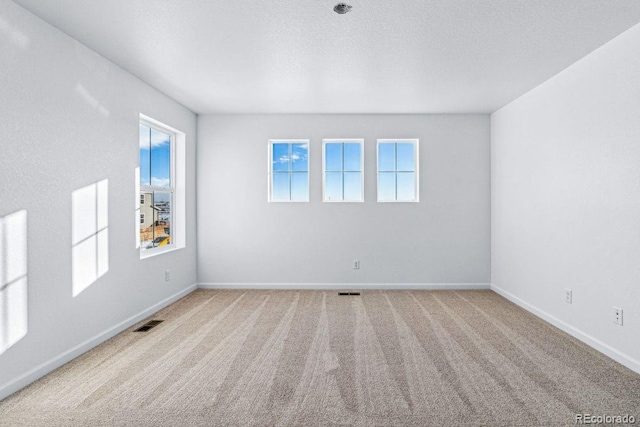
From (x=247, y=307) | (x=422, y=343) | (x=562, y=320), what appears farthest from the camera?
(x=247, y=307)

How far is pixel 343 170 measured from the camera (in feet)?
17.1

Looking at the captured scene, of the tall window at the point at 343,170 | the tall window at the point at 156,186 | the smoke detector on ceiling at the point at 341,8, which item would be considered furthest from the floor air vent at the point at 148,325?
the smoke detector on ceiling at the point at 341,8

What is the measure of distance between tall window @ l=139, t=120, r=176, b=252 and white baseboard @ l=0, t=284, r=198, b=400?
2.50ft

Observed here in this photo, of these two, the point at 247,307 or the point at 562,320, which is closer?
the point at 562,320

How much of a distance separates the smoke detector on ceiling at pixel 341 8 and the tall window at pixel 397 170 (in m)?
2.92

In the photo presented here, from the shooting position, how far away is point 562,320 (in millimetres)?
3404

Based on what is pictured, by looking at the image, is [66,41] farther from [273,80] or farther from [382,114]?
[382,114]

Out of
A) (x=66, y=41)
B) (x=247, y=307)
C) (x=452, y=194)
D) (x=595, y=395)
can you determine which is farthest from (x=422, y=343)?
(x=66, y=41)

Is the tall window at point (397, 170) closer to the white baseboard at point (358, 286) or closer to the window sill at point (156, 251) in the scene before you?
the white baseboard at point (358, 286)

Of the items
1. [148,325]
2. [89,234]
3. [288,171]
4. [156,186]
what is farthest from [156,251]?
[288,171]

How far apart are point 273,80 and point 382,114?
6.59 feet

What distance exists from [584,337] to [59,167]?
4.67 metres

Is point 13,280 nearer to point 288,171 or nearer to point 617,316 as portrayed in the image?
point 288,171

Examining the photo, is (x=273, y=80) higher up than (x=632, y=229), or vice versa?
(x=273, y=80)
